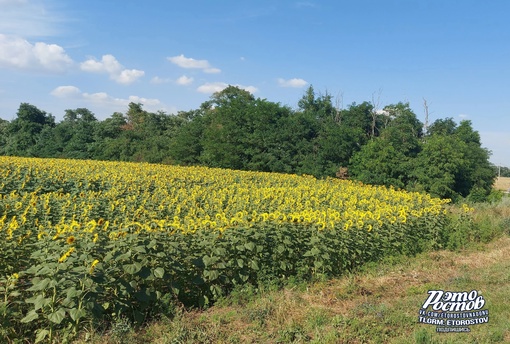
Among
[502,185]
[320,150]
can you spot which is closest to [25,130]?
[320,150]

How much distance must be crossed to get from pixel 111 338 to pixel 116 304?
17.0 inches

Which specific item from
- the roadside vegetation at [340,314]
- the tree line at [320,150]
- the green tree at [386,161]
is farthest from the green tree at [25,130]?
Answer: the roadside vegetation at [340,314]

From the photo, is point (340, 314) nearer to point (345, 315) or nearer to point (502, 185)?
point (345, 315)

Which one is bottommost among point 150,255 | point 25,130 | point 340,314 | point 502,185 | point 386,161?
point 340,314

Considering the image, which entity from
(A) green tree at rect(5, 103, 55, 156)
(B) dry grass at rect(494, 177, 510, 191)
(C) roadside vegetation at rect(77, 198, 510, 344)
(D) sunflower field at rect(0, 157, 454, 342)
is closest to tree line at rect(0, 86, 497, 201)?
(A) green tree at rect(5, 103, 55, 156)

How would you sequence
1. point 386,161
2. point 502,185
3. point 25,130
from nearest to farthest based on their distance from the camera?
point 386,161, point 25,130, point 502,185

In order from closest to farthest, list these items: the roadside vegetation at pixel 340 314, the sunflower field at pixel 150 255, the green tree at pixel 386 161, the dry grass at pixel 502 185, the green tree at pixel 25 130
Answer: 1. the sunflower field at pixel 150 255
2. the roadside vegetation at pixel 340 314
3. the green tree at pixel 386 161
4. the green tree at pixel 25 130
5. the dry grass at pixel 502 185

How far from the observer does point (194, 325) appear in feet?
13.9

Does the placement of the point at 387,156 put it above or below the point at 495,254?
above

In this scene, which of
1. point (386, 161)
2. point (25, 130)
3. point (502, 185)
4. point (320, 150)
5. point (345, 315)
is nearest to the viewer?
point (345, 315)

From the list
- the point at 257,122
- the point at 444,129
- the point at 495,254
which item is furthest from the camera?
the point at 444,129

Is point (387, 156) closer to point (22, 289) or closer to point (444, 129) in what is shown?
point (444, 129)

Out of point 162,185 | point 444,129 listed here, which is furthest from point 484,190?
point 162,185

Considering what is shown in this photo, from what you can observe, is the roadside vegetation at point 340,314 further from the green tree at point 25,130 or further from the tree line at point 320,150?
the green tree at point 25,130
